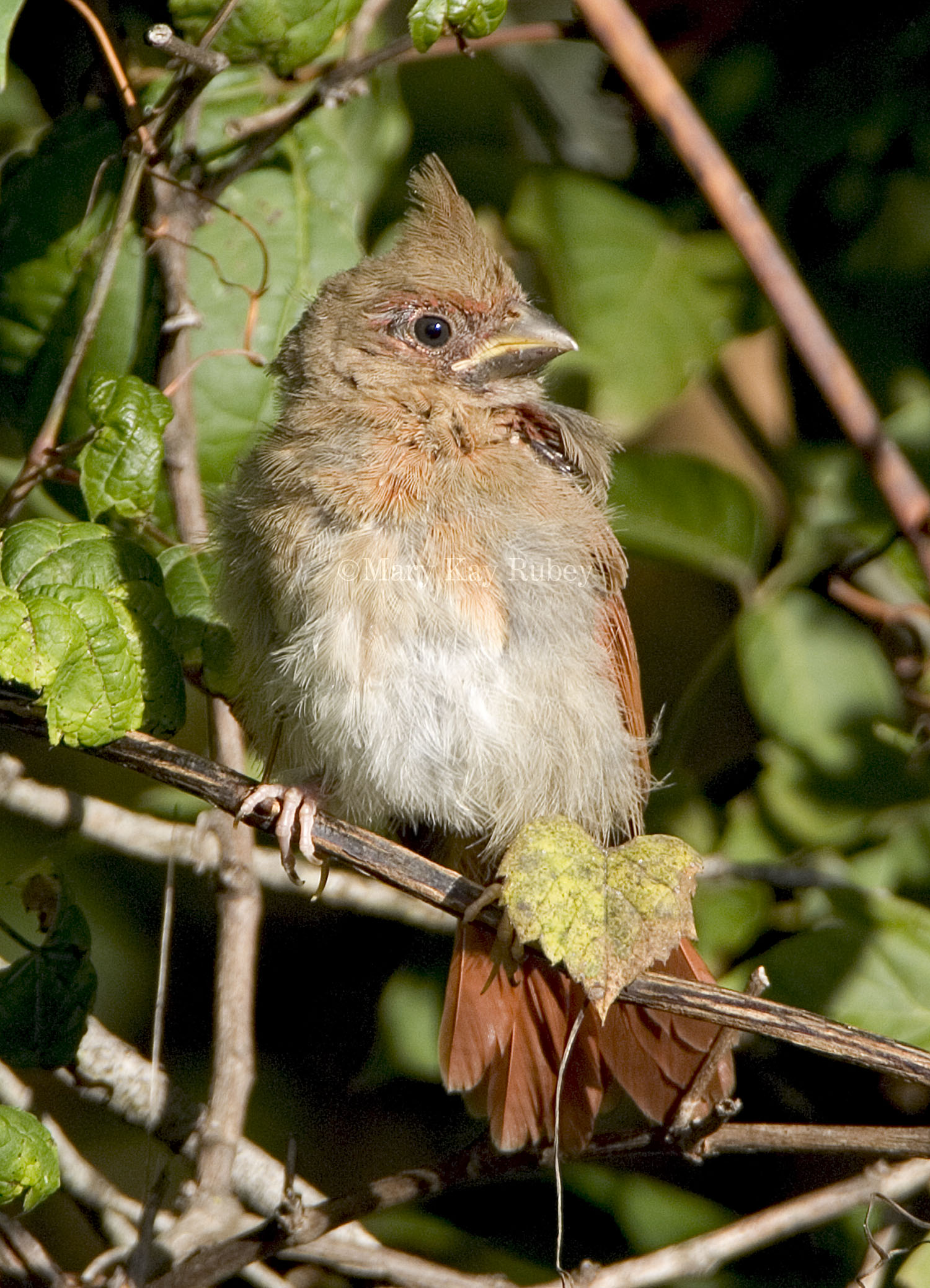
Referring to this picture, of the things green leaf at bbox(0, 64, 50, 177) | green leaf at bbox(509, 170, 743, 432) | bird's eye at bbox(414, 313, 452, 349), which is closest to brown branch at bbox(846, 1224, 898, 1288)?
green leaf at bbox(509, 170, 743, 432)

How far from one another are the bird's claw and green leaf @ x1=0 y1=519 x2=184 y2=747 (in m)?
0.34

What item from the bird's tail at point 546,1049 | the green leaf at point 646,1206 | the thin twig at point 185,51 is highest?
the thin twig at point 185,51

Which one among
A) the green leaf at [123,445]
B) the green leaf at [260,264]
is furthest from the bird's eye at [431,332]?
the green leaf at [123,445]

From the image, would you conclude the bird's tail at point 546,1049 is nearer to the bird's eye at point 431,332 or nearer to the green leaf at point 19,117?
the bird's eye at point 431,332

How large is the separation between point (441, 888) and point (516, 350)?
1.27m

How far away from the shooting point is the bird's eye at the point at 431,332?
2.91m

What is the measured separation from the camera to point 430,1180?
2.45 metres

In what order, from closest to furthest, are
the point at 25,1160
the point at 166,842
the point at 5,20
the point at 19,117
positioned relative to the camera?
the point at 25,1160, the point at 5,20, the point at 166,842, the point at 19,117

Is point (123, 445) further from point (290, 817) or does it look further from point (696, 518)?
point (696, 518)

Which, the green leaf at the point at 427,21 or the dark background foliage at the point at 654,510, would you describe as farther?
the dark background foliage at the point at 654,510

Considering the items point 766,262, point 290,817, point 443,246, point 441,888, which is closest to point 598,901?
point 441,888

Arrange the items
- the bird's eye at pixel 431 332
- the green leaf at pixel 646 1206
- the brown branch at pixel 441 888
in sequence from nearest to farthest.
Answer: the brown branch at pixel 441 888
the bird's eye at pixel 431 332
the green leaf at pixel 646 1206

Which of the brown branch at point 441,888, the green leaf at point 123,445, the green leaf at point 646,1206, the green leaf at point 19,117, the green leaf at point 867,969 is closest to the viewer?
the brown branch at point 441,888

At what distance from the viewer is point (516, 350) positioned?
290 centimetres
